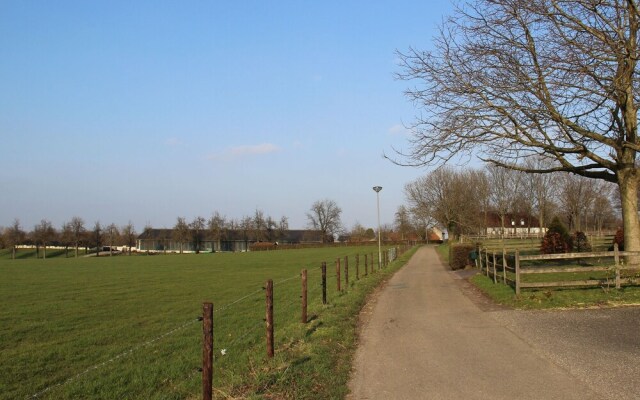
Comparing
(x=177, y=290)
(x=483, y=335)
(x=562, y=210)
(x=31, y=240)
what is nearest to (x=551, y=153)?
(x=483, y=335)

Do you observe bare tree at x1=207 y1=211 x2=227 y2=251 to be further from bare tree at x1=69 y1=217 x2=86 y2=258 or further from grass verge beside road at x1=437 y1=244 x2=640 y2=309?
grass verge beside road at x1=437 y1=244 x2=640 y2=309

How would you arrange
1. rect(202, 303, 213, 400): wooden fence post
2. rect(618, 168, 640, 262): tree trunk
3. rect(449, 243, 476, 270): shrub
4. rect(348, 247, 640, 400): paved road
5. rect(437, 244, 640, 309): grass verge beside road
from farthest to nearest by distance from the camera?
1. rect(449, 243, 476, 270): shrub
2. rect(618, 168, 640, 262): tree trunk
3. rect(437, 244, 640, 309): grass verge beside road
4. rect(348, 247, 640, 400): paved road
5. rect(202, 303, 213, 400): wooden fence post

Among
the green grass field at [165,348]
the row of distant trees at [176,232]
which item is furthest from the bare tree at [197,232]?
the green grass field at [165,348]

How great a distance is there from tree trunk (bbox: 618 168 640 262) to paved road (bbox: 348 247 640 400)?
5.53m

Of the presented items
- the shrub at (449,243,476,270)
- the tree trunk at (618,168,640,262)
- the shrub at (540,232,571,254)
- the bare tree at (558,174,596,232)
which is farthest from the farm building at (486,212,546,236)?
the tree trunk at (618,168,640,262)

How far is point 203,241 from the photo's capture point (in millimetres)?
144875

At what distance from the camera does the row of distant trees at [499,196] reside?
208ft

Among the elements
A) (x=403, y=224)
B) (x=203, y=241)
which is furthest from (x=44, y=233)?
(x=403, y=224)

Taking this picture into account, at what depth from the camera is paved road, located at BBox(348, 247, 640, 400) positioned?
6.17 meters

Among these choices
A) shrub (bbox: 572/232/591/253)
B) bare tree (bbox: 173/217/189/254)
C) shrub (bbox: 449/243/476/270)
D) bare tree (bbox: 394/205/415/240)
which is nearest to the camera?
shrub (bbox: 449/243/476/270)

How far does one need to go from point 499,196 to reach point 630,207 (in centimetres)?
5255

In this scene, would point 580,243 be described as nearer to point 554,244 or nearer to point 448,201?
point 554,244

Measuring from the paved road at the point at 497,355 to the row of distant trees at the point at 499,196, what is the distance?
5087 centimetres

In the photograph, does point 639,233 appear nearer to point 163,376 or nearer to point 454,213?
point 163,376
